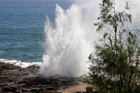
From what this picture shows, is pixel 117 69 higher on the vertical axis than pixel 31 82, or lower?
lower

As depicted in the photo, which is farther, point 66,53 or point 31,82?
point 66,53

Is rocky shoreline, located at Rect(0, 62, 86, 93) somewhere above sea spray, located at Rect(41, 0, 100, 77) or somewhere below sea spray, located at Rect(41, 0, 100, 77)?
below

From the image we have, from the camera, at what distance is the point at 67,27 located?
41.4 m

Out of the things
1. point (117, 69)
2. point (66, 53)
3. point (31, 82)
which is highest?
point (66, 53)

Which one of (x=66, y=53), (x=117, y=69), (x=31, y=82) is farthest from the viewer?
(x=66, y=53)

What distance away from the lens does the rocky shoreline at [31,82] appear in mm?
27406

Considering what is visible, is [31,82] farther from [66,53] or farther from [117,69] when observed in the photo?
[117,69]

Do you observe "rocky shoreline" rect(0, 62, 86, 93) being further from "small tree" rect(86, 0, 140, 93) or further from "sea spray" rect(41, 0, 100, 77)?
"small tree" rect(86, 0, 140, 93)

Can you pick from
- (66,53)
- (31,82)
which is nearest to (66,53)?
(66,53)

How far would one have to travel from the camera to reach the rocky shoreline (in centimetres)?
2741

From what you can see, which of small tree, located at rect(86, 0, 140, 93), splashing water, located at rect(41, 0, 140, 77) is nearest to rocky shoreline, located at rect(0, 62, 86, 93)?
splashing water, located at rect(41, 0, 140, 77)

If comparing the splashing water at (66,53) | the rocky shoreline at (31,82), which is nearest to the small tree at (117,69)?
the rocky shoreline at (31,82)

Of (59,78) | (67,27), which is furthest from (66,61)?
(67,27)

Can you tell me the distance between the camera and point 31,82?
29.6m
